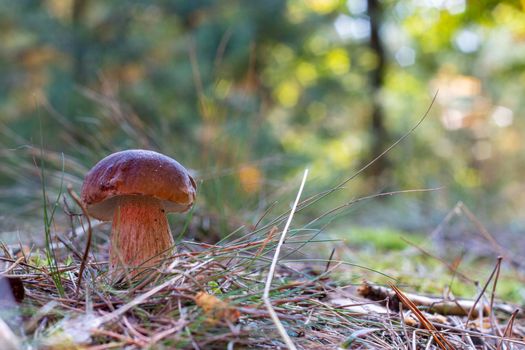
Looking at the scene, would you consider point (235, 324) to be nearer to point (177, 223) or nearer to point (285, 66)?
point (177, 223)

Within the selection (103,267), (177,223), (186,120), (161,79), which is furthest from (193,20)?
(103,267)

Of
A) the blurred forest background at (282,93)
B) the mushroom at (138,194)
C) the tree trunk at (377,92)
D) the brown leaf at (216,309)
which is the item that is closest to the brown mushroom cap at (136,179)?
the mushroom at (138,194)

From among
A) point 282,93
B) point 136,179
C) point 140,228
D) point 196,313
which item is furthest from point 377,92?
point 196,313

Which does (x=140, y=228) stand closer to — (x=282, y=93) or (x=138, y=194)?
(x=138, y=194)

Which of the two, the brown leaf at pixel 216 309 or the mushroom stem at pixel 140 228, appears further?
the mushroom stem at pixel 140 228

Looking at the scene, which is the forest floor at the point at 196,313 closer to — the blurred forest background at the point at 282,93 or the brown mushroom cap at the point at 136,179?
the brown mushroom cap at the point at 136,179

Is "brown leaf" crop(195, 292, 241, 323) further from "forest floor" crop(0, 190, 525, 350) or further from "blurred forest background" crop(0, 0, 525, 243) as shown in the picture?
"blurred forest background" crop(0, 0, 525, 243)

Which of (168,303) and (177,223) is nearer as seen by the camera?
(168,303)
